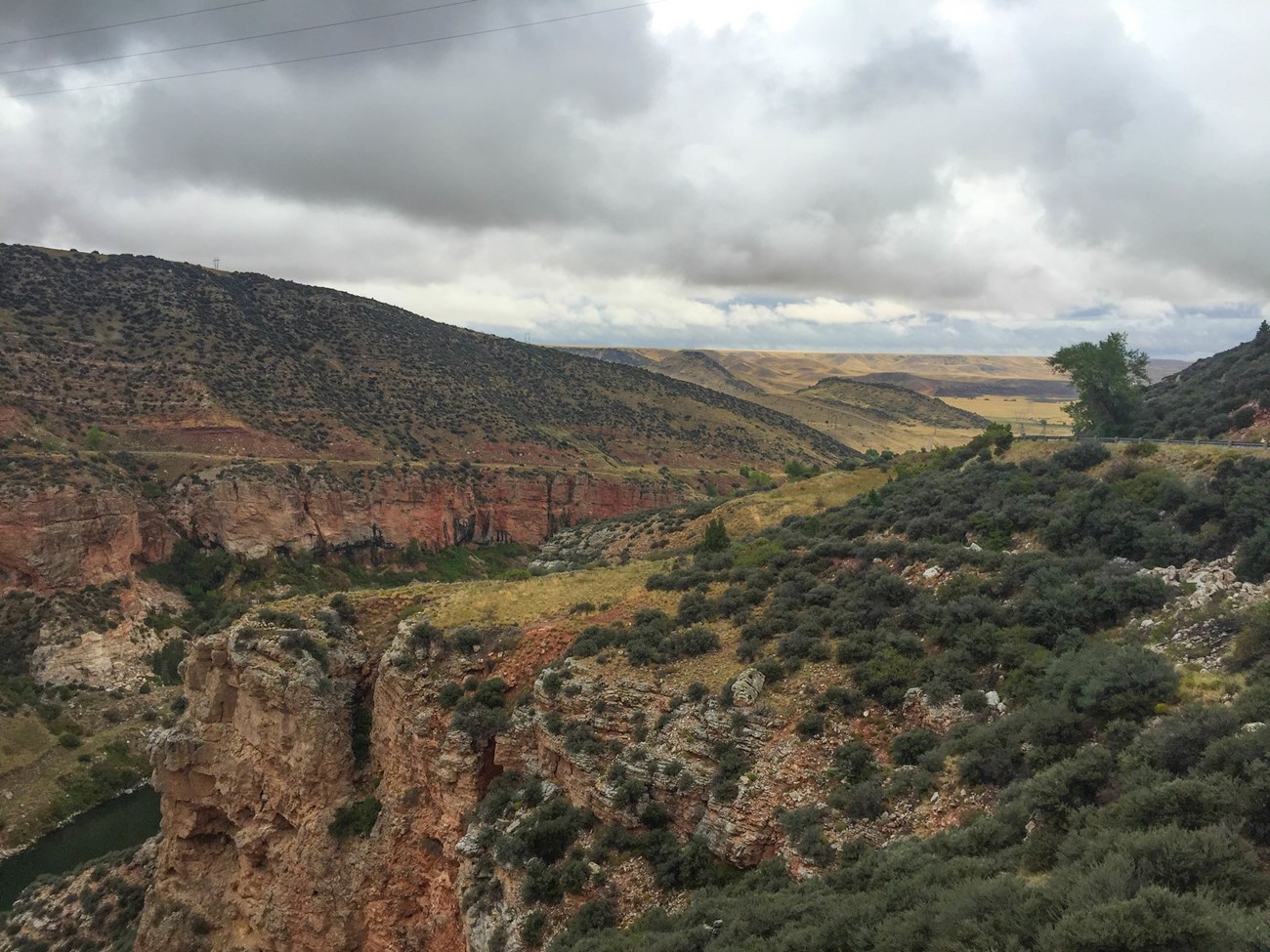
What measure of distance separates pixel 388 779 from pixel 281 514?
54.1 meters

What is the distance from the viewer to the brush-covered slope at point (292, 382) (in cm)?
7462

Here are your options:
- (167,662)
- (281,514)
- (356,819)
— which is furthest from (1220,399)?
(281,514)

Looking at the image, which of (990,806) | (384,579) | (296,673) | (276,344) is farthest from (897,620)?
(276,344)

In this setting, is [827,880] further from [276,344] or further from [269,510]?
[276,344]

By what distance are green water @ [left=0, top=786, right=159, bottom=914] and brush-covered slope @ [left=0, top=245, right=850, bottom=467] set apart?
127 feet

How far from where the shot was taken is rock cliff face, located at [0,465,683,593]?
5622 centimetres

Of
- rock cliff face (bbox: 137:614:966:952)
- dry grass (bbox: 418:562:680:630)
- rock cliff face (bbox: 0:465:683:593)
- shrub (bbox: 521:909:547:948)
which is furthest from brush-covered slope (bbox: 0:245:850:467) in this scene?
shrub (bbox: 521:909:547:948)

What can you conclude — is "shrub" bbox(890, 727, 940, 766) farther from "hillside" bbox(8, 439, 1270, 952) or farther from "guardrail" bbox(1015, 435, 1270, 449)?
→ "guardrail" bbox(1015, 435, 1270, 449)

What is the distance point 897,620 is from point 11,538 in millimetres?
65722

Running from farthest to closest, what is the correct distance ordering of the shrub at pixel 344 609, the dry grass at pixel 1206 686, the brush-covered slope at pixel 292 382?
1. the brush-covered slope at pixel 292 382
2. the shrub at pixel 344 609
3. the dry grass at pixel 1206 686

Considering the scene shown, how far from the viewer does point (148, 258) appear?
97875 millimetres

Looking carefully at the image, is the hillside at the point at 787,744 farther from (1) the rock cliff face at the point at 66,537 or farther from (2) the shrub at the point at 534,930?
(1) the rock cliff face at the point at 66,537

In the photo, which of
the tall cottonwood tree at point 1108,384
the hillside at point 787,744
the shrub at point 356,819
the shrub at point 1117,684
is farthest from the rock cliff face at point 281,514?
the shrub at point 1117,684

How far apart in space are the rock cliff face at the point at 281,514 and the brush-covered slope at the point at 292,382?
282 inches
